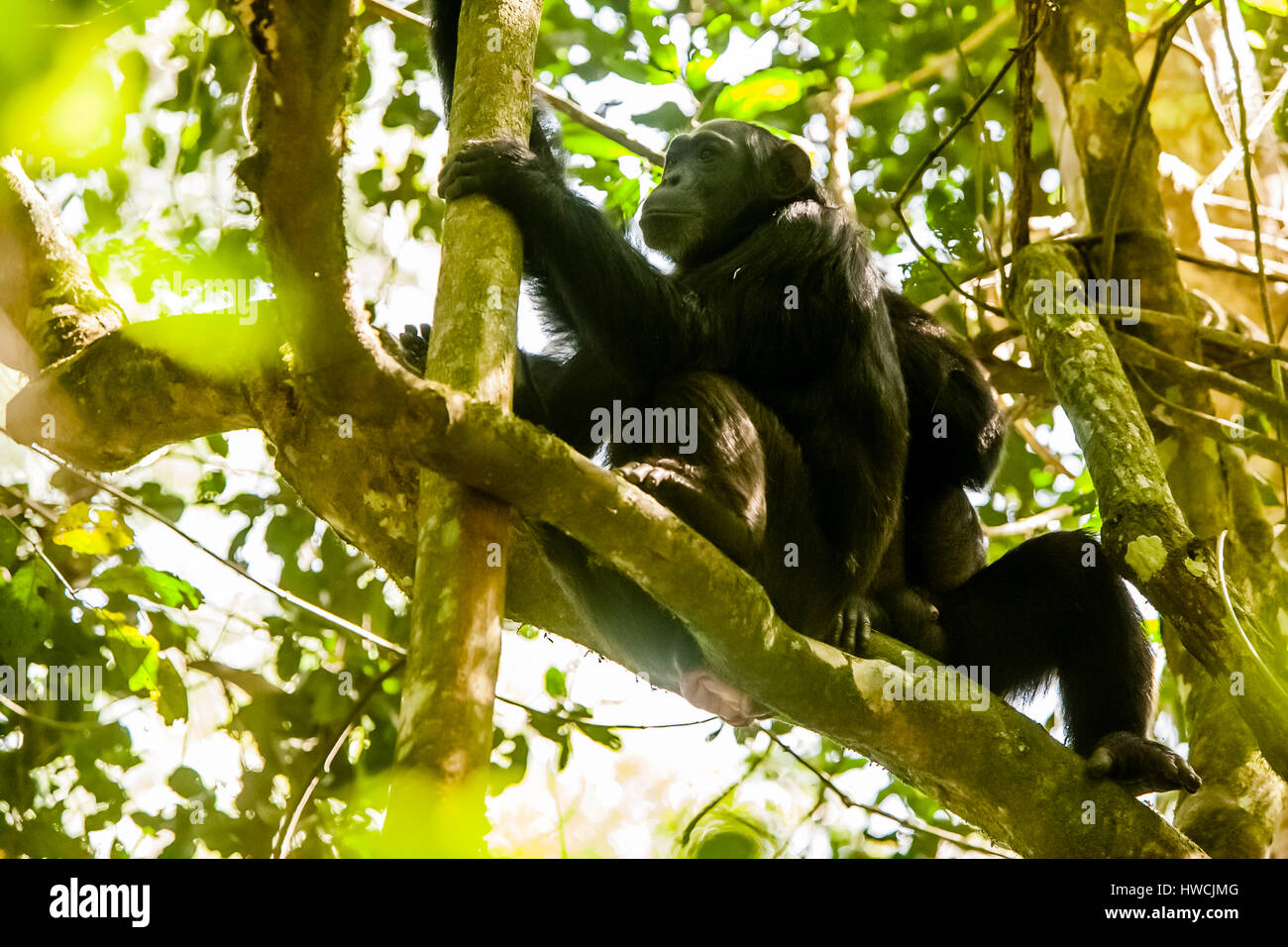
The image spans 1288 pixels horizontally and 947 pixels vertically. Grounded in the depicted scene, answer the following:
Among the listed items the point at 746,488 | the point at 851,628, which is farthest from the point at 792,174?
the point at 851,628

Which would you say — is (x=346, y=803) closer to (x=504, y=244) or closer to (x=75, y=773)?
(x=75, y=773)

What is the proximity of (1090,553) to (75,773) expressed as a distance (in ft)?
19.1

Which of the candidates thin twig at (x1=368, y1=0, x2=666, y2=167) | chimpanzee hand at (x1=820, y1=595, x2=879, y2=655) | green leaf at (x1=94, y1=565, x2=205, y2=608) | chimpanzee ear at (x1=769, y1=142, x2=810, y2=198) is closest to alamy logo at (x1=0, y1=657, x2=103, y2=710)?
green leaf at (x1=94, y1=565, x2=205, y2=608)

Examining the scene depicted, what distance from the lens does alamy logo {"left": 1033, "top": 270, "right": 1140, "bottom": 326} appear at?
18.1 ft

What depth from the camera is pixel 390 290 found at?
7875 millimetres

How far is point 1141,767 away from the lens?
441 cm

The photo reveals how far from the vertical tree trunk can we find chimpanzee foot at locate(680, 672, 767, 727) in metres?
1.45

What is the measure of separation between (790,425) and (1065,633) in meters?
1.54

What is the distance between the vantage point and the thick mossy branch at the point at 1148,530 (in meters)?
3.94

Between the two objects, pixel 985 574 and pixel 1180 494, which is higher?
pixel 1180 494

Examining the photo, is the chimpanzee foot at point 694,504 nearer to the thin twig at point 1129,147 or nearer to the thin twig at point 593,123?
the thin twig at point 593,123
